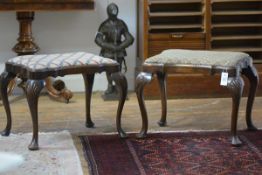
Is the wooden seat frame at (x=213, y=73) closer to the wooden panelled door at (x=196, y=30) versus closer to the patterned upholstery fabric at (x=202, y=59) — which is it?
the patterned upholstery fabric at (x=202, y=59)

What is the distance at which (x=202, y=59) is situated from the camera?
2969 millimetres

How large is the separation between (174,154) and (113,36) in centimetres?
157

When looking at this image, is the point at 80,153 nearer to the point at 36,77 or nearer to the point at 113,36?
the point at 36,77

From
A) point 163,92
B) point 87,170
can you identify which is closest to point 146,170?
point 87,170

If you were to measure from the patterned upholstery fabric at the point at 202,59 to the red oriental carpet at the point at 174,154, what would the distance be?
0.44 meters

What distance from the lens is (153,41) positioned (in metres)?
4.12

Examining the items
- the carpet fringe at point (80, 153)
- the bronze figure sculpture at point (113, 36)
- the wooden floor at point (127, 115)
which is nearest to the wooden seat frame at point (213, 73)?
the wooden floor at point (127, 115)

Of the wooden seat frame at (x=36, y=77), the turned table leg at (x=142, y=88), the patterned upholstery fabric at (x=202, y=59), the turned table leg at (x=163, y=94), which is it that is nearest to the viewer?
the wooden seat frame at (x=36, y=77)

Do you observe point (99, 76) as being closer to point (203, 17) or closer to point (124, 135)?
point (203, 17)

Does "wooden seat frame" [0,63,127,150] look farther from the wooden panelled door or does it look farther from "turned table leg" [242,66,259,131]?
the wooden panelled door

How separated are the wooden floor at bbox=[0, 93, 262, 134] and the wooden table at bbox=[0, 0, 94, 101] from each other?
21cm

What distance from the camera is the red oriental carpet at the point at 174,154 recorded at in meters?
2.56

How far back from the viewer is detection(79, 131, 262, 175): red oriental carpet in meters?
2.56

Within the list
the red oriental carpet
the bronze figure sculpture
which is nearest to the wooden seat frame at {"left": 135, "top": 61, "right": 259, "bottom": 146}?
the red oriental carpet
